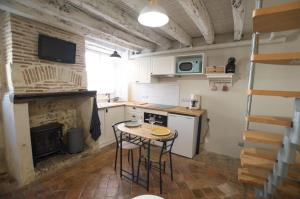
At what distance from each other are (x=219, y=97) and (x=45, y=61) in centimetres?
342

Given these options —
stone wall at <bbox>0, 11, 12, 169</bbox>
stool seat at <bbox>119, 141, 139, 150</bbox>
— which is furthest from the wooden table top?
stone wall at <bbox>0, 11, 12, 169</bbox>

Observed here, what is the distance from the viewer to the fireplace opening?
2537mm

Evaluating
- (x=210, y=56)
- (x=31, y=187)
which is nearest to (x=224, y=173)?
(x=210, y=56)

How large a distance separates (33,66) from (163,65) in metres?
2.51

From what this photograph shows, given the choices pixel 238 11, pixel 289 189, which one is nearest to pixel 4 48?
pixel 238 11

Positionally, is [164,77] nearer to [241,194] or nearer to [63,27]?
[63,27]

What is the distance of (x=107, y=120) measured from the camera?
3.55 m

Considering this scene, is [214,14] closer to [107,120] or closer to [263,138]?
[263,138]

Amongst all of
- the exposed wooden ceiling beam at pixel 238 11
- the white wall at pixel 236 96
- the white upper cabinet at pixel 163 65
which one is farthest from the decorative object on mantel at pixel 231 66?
the white upper cabinet at pixel 163 65

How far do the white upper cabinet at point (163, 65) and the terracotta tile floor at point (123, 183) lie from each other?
78.7 inches

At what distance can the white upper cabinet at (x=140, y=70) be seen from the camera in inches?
155

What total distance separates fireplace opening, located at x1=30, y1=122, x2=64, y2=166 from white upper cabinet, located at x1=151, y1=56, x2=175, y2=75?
7.90 feet

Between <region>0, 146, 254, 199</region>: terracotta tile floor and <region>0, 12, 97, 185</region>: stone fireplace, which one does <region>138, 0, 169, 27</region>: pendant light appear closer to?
<region>0, 12, 97, 185</region>: stone fireplace

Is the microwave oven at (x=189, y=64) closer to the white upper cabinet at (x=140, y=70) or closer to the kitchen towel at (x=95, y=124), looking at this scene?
the white upper cabinet at (x=140, y=70)
